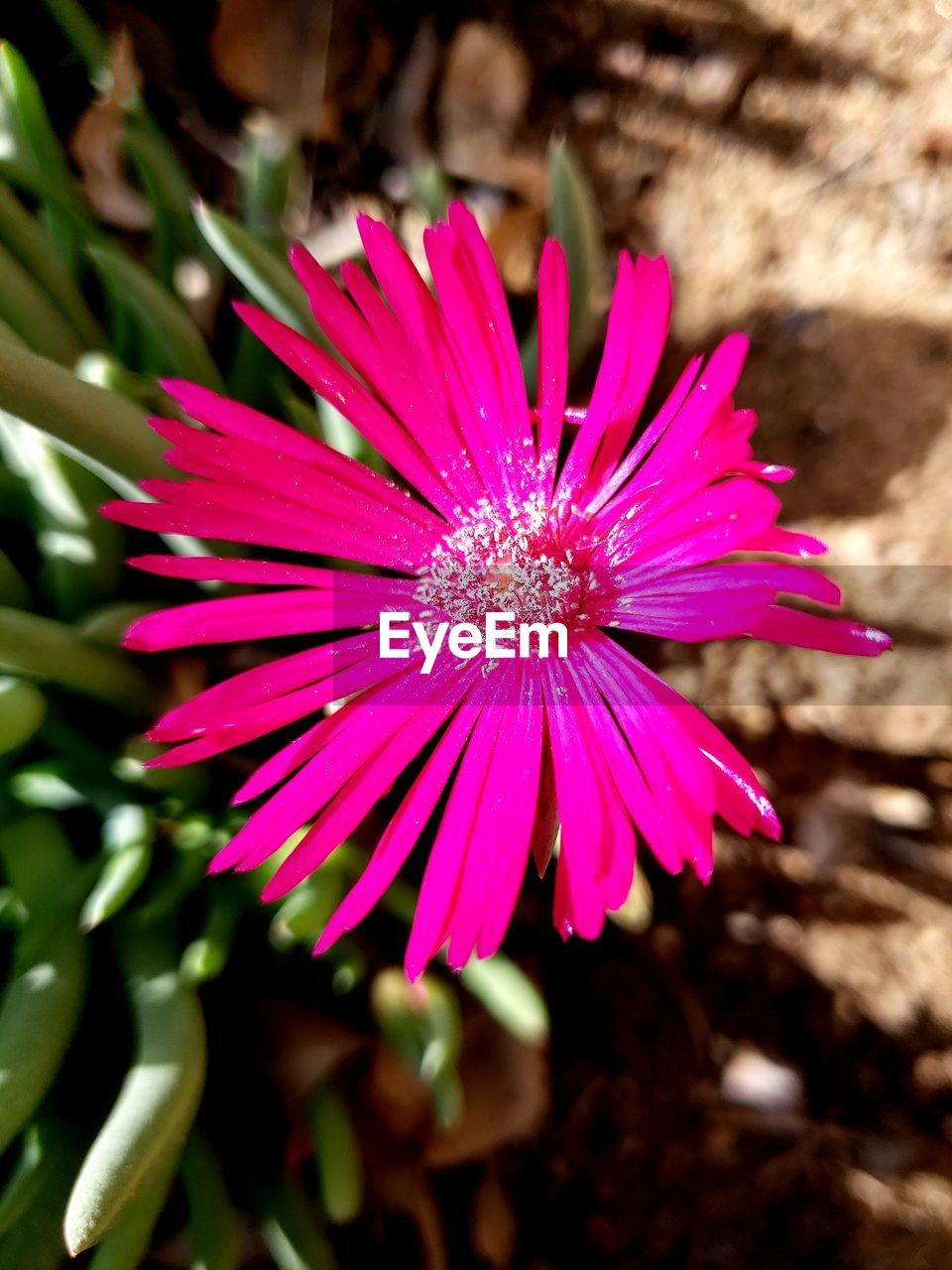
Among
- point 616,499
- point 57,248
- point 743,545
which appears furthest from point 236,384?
point 743,545

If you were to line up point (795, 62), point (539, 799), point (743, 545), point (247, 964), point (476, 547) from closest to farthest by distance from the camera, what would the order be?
point (743, 545) → point (539, 799) → point (476, 547) → point (247, 964) → point (795, 62)

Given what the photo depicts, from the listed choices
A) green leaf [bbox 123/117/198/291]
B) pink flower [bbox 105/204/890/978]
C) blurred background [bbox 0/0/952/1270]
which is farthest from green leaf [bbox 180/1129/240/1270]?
green leaf [bbox 123/117/198/291]

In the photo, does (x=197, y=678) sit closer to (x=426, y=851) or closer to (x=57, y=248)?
(x=426, y=851)

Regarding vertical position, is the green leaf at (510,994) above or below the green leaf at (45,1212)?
above

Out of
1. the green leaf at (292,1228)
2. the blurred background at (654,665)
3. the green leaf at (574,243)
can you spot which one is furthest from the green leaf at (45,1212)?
the green leaf at (574,243)

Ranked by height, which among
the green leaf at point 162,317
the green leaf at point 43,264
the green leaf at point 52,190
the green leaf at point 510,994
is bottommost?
the green leaf at point 510,994

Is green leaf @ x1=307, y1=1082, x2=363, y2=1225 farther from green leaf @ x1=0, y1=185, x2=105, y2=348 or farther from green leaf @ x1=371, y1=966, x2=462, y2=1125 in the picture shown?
green leaf @ x1=0, y1=185, x2=105, y2=348

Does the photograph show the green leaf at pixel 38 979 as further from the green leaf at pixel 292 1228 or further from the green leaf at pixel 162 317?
the green leaf at pixel 162 317
